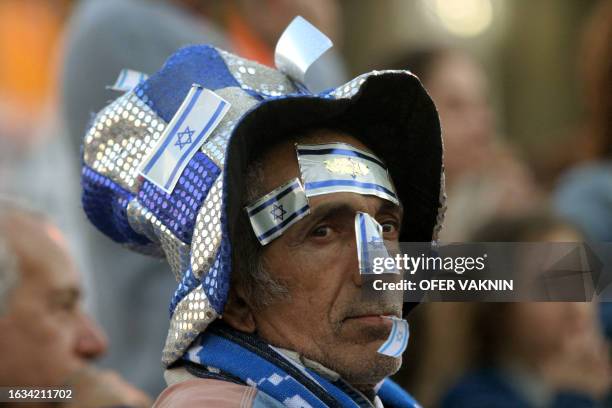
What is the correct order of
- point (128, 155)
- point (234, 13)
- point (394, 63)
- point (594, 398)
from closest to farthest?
point (128, 155)
point (594, 398)
point (234, 13)
point (394, 63)

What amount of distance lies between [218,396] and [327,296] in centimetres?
33

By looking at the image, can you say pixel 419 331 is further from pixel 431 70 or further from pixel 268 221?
pixel 268 221

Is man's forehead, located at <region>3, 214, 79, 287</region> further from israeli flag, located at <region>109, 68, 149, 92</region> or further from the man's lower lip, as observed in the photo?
the man's lower lip

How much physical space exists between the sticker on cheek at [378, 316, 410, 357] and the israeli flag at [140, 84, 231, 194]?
57 centimetres

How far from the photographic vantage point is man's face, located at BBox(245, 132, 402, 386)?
10.1ft

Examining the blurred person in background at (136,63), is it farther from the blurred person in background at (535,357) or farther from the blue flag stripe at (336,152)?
the blue flag stripe at (336,152)

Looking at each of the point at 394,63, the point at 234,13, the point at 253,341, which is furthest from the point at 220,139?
the point at 394,63

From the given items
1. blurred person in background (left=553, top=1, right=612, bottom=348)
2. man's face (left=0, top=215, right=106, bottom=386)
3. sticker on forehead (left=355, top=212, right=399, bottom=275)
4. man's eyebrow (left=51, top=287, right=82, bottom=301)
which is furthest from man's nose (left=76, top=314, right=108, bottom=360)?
blurred person in background (left=553, top=1, right=612, bottom=348)

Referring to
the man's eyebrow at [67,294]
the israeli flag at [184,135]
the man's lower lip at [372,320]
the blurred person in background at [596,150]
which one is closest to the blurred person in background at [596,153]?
the blurred person in background at [596,150]

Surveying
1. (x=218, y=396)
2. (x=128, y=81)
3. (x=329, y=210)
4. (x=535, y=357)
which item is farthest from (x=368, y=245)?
(x=535, y=357)

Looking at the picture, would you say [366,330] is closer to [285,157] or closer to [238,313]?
[238,313]

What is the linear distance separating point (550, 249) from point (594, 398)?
1.65m

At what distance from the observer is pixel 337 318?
3.08 metres

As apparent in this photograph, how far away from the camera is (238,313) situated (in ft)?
10.4
